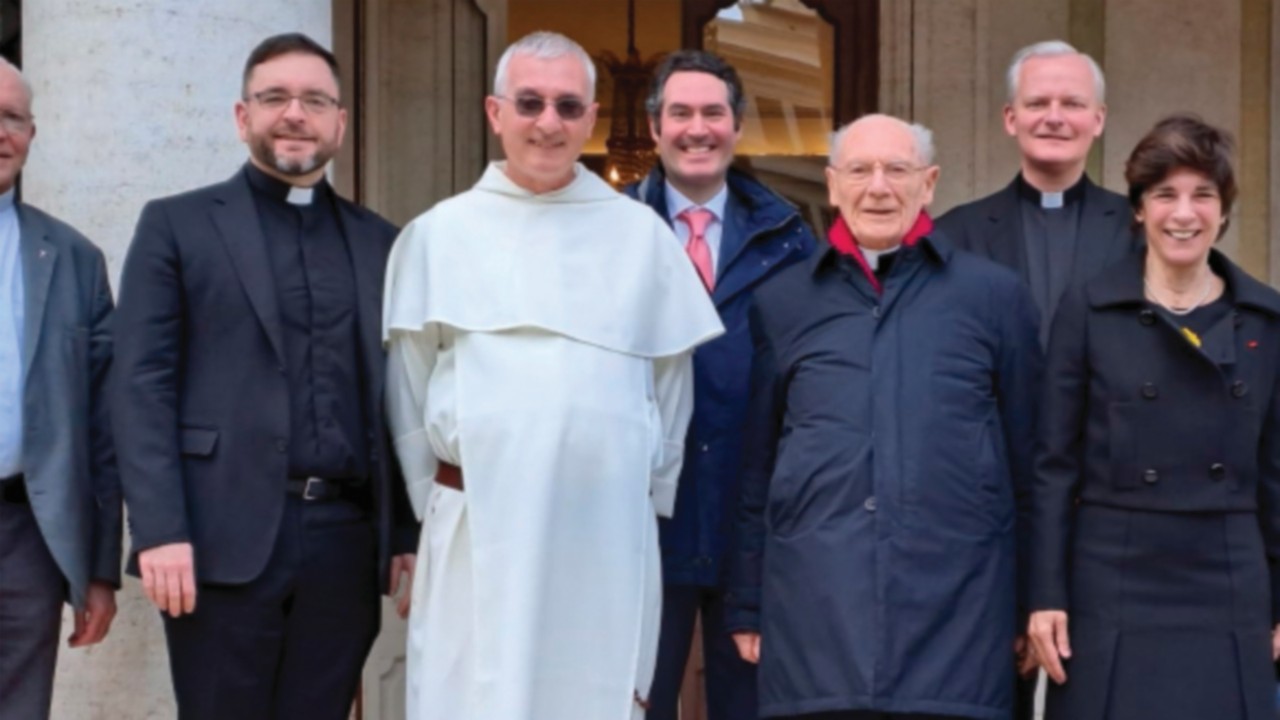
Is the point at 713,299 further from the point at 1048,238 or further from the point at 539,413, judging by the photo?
the point at 1048,238

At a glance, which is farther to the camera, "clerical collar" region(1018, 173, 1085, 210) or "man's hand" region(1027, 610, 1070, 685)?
"clerical collar" region(1018, 173, 1085, 210)

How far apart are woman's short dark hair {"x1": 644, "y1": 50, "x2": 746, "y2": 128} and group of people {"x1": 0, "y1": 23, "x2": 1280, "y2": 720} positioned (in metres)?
0.45

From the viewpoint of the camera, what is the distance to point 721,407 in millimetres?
5473

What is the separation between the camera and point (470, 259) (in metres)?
5.14

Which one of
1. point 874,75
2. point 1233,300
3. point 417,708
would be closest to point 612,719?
point 417,708

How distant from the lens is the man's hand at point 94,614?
534 cm

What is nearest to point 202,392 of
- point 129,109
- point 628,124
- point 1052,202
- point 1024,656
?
point 129,109

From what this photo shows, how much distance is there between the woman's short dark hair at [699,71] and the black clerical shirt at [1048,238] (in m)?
0.76

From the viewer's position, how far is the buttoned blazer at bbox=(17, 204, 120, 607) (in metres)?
5.16

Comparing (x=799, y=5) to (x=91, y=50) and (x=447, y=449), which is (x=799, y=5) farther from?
(x=447, y=449)

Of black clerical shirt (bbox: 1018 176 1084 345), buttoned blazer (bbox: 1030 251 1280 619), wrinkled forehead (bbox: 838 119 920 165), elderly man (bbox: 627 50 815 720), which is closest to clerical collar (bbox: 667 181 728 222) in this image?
elderly man (bbox: 627 50 815 720)

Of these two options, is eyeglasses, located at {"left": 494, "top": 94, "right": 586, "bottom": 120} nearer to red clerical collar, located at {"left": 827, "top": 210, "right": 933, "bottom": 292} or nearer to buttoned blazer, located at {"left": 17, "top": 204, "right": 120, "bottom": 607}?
red clerical collar, located at {"left": 827, "top": 210, "right": 933, "bottom": 292}

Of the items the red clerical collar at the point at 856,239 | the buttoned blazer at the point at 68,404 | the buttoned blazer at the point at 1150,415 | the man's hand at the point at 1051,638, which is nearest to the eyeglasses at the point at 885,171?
the red clerical collar at the point at 856,239

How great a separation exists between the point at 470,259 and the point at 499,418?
41cm
